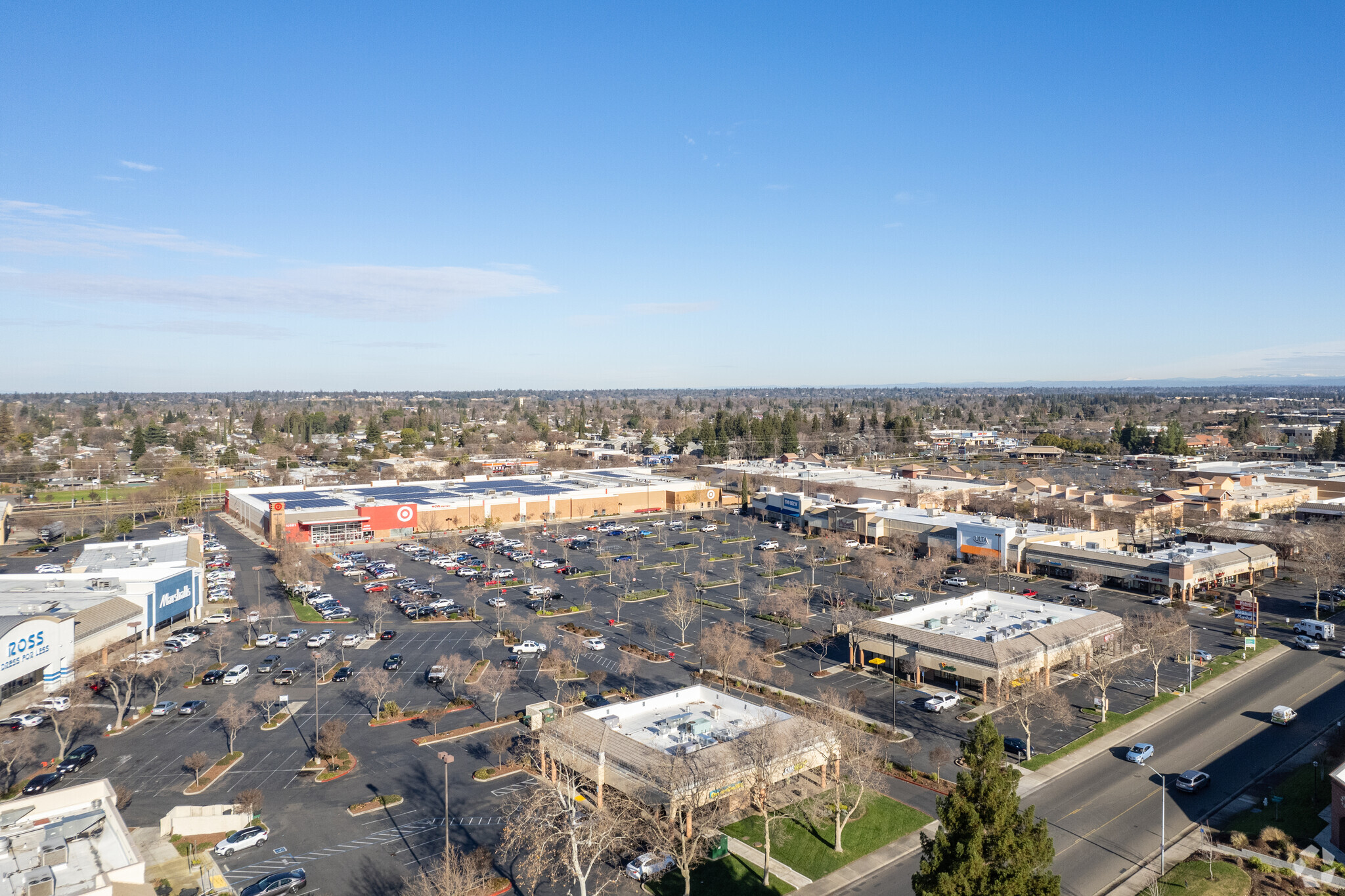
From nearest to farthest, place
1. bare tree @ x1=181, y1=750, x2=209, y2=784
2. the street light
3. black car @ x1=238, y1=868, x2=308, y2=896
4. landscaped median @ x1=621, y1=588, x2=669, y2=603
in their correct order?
black car @ x1=238, y1=868, x2=308, y2=896 < the street light < bare tree @ x1=181, y1=750, x2=209, y2=784 < landscaped median @ x1=621, y1=588, x2=669, y2=603

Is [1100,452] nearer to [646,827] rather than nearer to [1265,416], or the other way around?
[1265,416]

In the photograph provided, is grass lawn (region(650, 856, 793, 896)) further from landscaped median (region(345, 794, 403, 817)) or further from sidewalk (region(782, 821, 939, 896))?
landscaped median (region(345, 794, 403, 817))

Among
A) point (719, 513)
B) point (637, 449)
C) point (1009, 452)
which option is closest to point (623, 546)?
point (719, 513)

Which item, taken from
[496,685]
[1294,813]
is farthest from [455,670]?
[1294,813]

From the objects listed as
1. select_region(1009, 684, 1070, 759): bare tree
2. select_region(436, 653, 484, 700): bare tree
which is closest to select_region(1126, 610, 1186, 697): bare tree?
select_region(1009, 684, 1070, 759): bare tree

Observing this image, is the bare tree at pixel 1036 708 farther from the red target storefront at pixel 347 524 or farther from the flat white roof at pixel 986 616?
the red target storefront at pixel 347 524

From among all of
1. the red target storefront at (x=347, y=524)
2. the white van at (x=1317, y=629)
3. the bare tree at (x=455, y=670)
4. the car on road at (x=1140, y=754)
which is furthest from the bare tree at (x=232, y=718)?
the white van at (x=1317, y=629)
